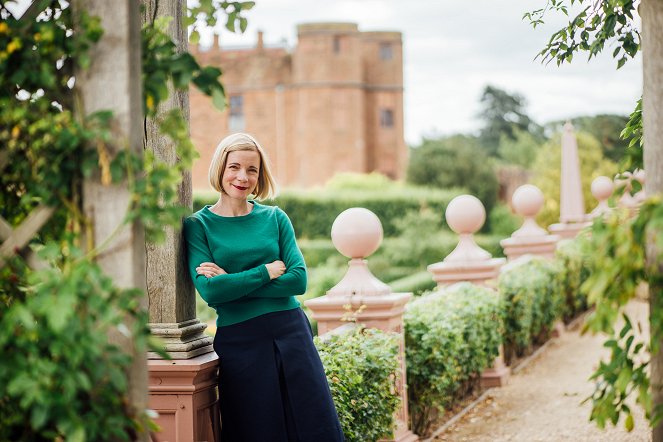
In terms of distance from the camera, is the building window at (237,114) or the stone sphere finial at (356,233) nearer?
the stone sphere finial at (356,233)

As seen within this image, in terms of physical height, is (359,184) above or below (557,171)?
below

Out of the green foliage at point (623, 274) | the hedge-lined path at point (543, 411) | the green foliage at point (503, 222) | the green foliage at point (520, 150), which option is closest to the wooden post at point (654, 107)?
the green foliage at point (623, 274)

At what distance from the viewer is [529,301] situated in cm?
830

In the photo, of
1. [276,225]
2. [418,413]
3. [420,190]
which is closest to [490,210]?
[420,190]

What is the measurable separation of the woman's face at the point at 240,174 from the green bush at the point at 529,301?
→ 4.57 metres

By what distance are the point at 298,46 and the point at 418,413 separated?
30.3m

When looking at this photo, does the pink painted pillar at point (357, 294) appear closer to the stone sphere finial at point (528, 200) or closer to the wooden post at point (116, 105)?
the wooden post at point (116, 105)

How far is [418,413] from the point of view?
5719 mm

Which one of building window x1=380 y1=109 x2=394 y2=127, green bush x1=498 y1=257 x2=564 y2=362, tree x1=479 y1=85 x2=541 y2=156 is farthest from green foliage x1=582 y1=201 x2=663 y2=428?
tree x1=479 y1=85 x2=541 y2=156

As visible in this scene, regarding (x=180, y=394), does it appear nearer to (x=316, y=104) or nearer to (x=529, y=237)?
(x=529, y=237)

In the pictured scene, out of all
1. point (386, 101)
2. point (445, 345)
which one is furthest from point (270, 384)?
point (386, 101)

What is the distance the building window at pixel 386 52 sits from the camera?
36.7 metres

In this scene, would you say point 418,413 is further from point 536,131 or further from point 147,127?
point 536,131

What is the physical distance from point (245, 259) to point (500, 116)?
57.0 meters
